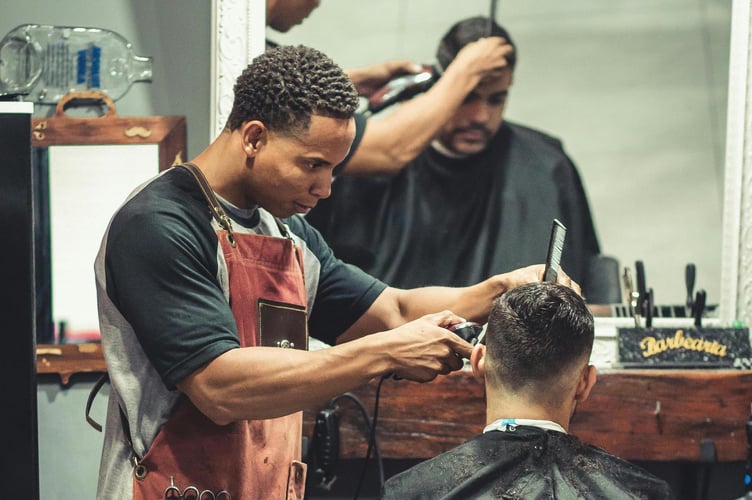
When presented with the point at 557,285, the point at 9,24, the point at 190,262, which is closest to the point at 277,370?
the point at 190,262

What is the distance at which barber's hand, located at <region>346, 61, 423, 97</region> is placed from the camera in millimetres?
2814

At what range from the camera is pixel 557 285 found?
1.72 m

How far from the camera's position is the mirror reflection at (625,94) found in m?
2.82

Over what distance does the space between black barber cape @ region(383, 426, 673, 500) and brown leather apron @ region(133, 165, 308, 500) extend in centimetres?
27

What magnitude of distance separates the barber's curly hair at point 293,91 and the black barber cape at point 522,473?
678mm

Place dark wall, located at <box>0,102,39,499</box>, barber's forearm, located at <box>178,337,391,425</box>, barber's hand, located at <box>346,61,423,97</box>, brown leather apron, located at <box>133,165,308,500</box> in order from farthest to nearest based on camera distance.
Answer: barber's hand, located at <box>346,61,423,97</box>, dark wall, located at <box>0,102,39,499</box>, brown leather apron, located at <box>133,165,308,500</box>, barber's forearm, located at <box>178,337,391,425</box>

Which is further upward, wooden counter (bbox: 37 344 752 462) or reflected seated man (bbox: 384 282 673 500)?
reflected seated man (bbox: 384 282 673 500)

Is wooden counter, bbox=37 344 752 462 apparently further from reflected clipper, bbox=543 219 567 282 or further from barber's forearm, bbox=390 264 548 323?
reflected clipper, bbox=543 219 567 282

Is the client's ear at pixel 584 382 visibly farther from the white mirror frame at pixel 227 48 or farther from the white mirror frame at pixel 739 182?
the white mirror frame at pixel 227 48

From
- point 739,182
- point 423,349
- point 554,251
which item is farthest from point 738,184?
point 423,349

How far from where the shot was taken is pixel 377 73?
2.82 metres

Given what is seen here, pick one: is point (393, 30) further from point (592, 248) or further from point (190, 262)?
point (190, 262)

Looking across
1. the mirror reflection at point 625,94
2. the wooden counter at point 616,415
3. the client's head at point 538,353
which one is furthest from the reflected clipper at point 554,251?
the mirror reflection at point 625,94

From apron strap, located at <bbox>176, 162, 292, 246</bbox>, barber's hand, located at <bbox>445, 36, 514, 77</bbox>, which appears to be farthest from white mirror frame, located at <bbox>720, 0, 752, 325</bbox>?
apron strap, located at <bbox>176, 162, 292, 246</bbox>
